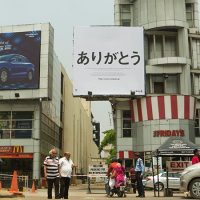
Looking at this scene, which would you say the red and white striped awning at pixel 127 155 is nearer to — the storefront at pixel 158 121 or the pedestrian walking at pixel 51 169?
the storefront at pixel 158 121

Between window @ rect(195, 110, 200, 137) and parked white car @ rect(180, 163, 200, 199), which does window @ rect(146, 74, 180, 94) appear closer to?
window @ rect(195, 110, 200, 137)

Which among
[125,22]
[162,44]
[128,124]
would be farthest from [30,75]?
[162,44]

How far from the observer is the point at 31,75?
42.1 m

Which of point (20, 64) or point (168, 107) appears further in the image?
point (20, 64)

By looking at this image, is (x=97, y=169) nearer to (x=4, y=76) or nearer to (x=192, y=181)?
(x=192, y=181)

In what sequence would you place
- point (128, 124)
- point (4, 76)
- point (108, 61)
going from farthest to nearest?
A: point (4, 76) < point (128, 124) < point (108, 61)

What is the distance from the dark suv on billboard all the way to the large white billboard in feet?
17.5

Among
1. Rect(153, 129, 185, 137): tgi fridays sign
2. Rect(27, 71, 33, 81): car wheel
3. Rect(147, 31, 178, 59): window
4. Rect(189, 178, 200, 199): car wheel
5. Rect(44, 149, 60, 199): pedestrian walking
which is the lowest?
Rect(189, 178, 200, 199): car wheel

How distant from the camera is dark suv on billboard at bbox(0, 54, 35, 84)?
41969 millimetres

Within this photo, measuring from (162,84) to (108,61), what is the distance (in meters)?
5.49

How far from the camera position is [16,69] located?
42.0 metres

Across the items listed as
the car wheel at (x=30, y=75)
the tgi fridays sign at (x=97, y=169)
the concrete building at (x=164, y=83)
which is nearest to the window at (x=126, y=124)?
the concrete building at (x=164, y=83)

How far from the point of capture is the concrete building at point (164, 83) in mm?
37938

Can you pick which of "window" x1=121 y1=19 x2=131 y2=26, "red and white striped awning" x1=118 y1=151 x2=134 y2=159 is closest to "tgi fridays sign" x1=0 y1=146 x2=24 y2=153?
"red and white striped awning" x1=118 y1=151 x2=134 y2=159
